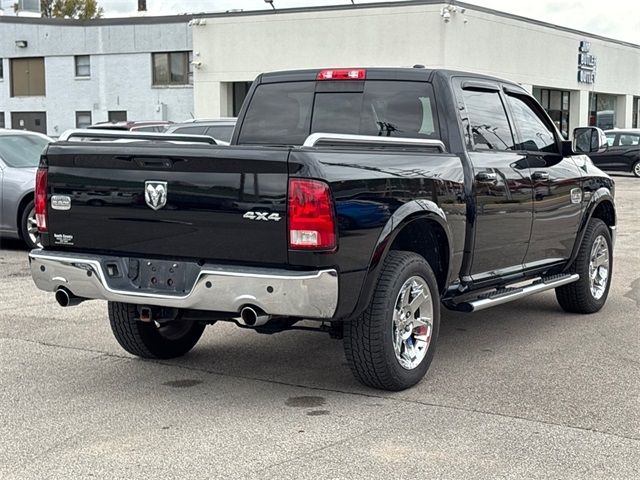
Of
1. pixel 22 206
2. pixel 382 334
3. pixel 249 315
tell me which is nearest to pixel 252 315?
pixel 249 315

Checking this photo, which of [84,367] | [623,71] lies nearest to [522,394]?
[84,367]

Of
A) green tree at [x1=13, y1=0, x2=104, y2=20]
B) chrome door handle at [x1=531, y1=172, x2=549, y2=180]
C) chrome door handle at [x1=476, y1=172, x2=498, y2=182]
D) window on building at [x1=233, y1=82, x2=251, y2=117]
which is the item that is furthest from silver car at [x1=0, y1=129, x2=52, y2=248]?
green tree at [x1=13, y1=0, x2=104, y2=20]

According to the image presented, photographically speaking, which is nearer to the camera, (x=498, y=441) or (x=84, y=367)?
(x=498, y=441)

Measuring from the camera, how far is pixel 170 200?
5613 mm

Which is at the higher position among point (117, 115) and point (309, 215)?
point (309, 215)

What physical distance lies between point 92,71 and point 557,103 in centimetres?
2031

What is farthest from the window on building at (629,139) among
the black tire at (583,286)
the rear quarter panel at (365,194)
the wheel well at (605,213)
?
the rear quarter panel at (365,194)

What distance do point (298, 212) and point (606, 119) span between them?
144 feet

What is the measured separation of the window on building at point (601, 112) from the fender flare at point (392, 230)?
41.0 metres

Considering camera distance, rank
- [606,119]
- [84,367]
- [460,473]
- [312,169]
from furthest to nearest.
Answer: [606,119]
[84,367]
[312,169]
[460,473]

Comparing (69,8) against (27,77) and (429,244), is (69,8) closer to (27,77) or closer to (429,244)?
(27,77)

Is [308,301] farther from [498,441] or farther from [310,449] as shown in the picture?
[498,441]

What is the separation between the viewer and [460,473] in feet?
15.1

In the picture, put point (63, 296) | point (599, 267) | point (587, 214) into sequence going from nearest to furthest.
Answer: point (63, 296) < point (587, 214) < point (599, 267)
